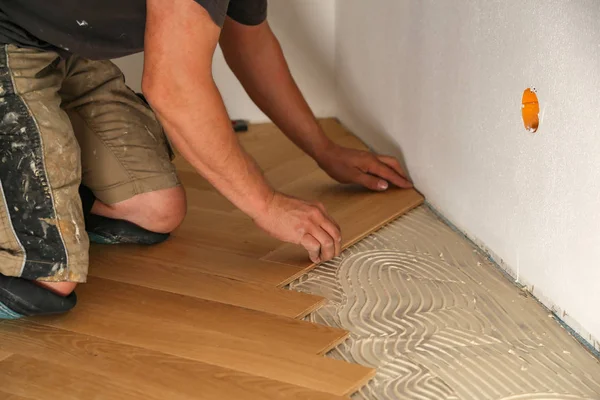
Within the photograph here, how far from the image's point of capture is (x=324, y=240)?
1.71 metres

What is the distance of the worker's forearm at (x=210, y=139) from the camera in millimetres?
1448

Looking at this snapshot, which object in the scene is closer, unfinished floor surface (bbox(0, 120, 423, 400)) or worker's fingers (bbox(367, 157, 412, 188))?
unfinished floor surface (bbox(0, 120, 423, 400))

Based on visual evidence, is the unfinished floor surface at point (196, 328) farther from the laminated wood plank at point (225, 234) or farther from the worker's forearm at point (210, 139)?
the worker's forearm at point (210, 139)

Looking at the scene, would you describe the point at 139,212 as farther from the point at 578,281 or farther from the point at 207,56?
the point at 578,281

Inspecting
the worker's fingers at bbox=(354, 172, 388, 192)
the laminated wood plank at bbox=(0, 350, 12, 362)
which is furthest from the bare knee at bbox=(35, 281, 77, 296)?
the worker's fingers at bbox=(354, 172, 388, 192)

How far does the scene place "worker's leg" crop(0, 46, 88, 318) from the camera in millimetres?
1617

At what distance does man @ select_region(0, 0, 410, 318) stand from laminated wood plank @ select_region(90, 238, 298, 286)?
1.4 inches

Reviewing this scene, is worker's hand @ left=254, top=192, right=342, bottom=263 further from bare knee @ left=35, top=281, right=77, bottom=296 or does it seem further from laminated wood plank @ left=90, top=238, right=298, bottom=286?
bare knee @ left=35, top=281, right=77, bottom=296

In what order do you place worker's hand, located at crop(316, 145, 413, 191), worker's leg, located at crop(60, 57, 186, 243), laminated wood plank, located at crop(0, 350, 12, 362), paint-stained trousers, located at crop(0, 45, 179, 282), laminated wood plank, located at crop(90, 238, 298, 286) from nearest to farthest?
laminated wood plank, located at crop(0, 350, 12, 362) → paint-stained trousers, located at crop(0, 45, 179, 282) → laminated wood plank, located at crop(90, 238, 298, 286) → worker's leg, located at crop(60, 57, 186, 243) → worker's hand, located at crop(316, 145, 413, 191)

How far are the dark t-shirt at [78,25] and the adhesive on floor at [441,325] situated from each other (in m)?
0.62

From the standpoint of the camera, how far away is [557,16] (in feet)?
4.68

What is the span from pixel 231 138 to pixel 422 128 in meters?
0.72

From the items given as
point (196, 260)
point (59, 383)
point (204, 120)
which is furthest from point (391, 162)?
point (59, 383)

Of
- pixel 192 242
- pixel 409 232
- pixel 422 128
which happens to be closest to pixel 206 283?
pixel 192 242
